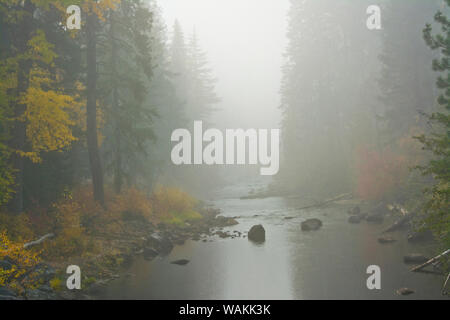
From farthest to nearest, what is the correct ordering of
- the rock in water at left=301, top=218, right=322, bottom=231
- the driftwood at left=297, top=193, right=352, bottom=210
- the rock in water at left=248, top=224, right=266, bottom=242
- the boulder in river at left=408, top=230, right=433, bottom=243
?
the driftwood at left=297, top=193, right=352, bottom=210 < the rock in water at left=301, top=218, right=322, bottom=231 < the rock in water at left=248, top=224, right=266, bottom=242 < the boulder in river at left=408, top=230, right=433, bottom=243

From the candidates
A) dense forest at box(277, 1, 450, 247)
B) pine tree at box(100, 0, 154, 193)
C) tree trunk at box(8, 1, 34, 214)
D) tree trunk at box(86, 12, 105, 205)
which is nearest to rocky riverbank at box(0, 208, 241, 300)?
tree trunk at box(86, 12, 105, 205)

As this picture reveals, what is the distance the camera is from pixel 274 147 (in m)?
99.8

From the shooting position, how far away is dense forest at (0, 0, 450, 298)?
45.4ft

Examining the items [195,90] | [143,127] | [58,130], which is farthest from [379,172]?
[195,90]

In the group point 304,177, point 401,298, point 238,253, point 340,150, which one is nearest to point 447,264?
point 401,298

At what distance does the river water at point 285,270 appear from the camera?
465 inches

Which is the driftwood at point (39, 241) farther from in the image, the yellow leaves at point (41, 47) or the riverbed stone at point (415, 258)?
the riverbed stone at point (415, 258)

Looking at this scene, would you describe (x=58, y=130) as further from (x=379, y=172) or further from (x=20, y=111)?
(x=379, y=172)

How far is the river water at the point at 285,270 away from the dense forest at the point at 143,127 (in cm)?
148

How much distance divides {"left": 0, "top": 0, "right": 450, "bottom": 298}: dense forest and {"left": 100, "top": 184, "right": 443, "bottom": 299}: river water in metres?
1.48

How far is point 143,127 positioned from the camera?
1246 inches

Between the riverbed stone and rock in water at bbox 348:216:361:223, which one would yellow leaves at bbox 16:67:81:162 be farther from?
rock in water at bbox 348:216:361:223

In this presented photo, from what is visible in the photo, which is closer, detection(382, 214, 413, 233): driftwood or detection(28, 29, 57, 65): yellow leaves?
detection(28, 29, 57, 65): yellow leaves
